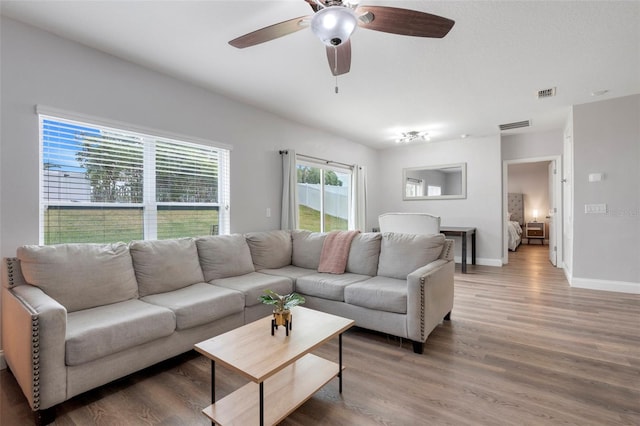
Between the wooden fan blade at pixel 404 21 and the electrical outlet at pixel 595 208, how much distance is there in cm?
390

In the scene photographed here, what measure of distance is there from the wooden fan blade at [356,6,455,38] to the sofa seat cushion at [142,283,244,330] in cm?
219

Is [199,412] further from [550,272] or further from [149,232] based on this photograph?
[550,272]

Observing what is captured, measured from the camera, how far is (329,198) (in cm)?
564

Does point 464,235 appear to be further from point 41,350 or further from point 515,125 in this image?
point 41,350

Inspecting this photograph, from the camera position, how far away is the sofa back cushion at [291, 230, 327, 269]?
358 cm

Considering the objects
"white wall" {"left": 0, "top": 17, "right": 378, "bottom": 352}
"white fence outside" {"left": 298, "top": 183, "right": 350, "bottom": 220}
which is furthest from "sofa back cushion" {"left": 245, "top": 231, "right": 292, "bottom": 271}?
"white fence outside" {"left": 298, "top": 183, "right": 350, "bottom": 220}

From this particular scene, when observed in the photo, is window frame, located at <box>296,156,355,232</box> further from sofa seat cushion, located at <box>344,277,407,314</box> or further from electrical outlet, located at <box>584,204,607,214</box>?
electrical outlet, located at <box>584,204,607,214</box>

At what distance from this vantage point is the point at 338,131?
5.36 m

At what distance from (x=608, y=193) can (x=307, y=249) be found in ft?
13.4

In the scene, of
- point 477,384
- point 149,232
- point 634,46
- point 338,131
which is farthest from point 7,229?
point 634,46

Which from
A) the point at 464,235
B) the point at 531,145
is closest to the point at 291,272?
the point at 464,235

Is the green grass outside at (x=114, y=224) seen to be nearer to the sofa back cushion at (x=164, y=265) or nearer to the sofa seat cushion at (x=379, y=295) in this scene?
the sofa back cushion at (x=164, y=265)

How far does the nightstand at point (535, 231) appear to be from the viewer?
9.03m

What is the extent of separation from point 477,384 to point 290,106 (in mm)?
3575
